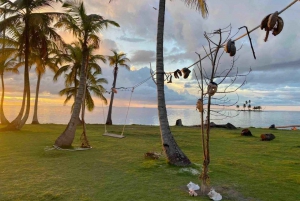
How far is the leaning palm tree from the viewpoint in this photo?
7.70m

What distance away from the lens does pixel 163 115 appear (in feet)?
25.9

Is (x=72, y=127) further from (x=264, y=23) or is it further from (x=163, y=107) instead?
(x=264, y=23)

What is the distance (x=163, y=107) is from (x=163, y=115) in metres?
0.26

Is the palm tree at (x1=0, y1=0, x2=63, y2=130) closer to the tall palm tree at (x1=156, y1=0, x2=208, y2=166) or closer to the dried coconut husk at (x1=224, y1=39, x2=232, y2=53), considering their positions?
the tall palm tree at (x1=156, y1=0, x2=208, y2=166)

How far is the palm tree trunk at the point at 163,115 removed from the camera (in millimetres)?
7691

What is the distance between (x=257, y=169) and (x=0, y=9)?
1772 cm

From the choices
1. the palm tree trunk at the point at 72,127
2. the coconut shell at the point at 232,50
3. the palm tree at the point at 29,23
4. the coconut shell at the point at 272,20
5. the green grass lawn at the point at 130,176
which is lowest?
the green grass lawn at the point at 130,176

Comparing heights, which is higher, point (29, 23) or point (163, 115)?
point (29, 23)

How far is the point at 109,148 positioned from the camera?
11148 mm

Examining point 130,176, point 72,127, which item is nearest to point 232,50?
point 130,176

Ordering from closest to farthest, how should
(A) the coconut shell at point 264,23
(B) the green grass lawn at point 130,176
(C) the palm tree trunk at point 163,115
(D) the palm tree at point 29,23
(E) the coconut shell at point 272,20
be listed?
(E) the coconut shell at point 272,20, (A) the coconut shell at point 264,23, (B) the green grass lawn at point 130,176, (C) the palm tree trunk at point 163,115, (D) the palm tree at point 29,23

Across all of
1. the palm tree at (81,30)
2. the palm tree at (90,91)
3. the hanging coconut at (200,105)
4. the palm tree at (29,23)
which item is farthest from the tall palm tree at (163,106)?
the palm tree at (90,91)

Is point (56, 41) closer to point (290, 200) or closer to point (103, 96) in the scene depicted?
point (103, 96)

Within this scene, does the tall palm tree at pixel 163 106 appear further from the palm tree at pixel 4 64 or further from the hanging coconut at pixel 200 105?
the palm tree at pixel 4 64
